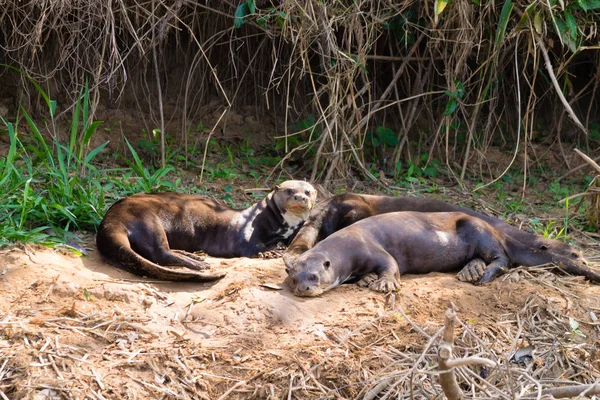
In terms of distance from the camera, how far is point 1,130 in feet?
19.5

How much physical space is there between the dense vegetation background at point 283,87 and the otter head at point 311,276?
1.32 m

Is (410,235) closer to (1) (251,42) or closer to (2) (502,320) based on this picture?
(2) (502,320)

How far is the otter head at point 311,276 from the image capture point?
4.18m

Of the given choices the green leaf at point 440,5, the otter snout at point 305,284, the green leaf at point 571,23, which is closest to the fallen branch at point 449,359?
the otter snout at point 305,284

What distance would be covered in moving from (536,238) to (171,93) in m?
3.28

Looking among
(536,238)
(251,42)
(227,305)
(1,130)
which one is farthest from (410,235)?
(1,130)

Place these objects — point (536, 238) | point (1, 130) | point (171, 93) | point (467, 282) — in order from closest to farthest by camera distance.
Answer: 1. point (467, 282)
2. point (536, 238)
3. point (1, 130)
4. point (171, 93)

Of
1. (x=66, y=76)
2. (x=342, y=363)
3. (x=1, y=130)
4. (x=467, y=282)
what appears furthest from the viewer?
(x=66, y=76)

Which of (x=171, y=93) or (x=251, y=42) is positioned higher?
(x=251, y=42)

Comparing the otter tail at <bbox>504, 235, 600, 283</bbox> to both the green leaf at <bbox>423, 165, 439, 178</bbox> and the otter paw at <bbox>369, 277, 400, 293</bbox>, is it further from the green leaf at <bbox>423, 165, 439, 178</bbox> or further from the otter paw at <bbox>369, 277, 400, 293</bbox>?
the green leaf at <bbox>423, 165, 439, 178</bbox>

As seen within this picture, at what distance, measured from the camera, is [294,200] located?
525 cm

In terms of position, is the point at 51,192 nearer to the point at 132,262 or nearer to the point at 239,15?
the point at 132,262

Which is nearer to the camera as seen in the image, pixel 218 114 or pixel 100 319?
pixel 100 319

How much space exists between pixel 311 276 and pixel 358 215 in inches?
47.8
